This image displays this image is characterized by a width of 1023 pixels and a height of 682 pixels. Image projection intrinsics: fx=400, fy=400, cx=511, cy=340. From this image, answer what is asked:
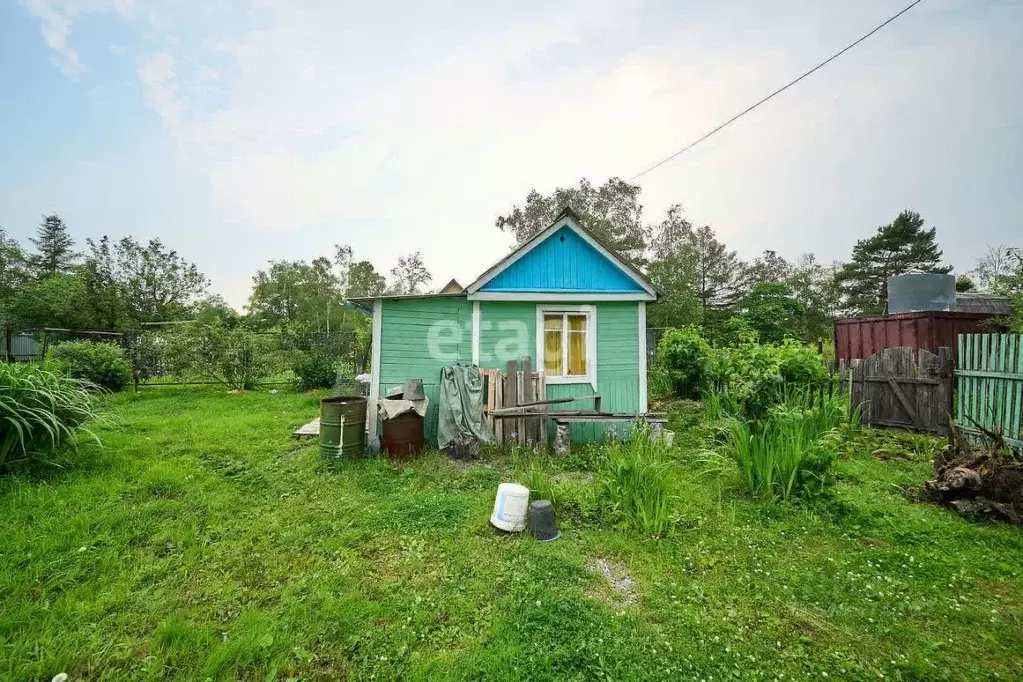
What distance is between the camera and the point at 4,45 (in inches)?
285

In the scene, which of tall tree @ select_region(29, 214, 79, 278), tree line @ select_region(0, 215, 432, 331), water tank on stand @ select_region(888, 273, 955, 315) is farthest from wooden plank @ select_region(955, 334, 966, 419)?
tall tree @ select_region(29, 214, 79, 278)

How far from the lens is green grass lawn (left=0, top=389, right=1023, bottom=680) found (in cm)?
224

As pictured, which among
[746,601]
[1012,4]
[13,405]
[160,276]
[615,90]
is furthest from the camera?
[160,276]

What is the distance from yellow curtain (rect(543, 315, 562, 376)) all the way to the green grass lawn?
9.52ft

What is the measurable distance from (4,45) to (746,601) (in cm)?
1370

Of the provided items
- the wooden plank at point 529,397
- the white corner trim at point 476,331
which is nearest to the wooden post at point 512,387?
the wooden plank at point 529,397

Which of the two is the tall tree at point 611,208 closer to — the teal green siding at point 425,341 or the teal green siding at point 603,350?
the teal green siding at point 603,350

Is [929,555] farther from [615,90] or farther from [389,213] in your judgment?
[389,213]

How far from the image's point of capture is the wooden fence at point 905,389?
6.52 metres

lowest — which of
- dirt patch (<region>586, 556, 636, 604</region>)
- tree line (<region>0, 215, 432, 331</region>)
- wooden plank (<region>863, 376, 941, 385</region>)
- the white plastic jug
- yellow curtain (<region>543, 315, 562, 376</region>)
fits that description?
dirt patch (<region>586, 556, 636, 604</region>)

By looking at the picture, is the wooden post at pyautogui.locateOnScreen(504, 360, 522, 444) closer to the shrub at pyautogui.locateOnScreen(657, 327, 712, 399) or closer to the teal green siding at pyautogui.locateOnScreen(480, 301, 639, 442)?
the teal green siding at pyautogui.locateOnScreen(480, 301, 639, 442)

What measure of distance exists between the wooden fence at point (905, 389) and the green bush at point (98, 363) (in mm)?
17270

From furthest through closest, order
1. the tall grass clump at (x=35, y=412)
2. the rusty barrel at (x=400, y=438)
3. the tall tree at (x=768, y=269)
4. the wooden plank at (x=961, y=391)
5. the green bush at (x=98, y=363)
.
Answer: the tall tree at (x=768, y=269)
the green bush at (x=98, y=363)
the rusty barrel at (x=400, y=438)
the wooden plank at (x=961, y=391)
the tall grass clump at (x=35, y=412)

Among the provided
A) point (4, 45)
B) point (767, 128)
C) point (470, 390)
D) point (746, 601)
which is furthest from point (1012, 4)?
point (4, 45)
